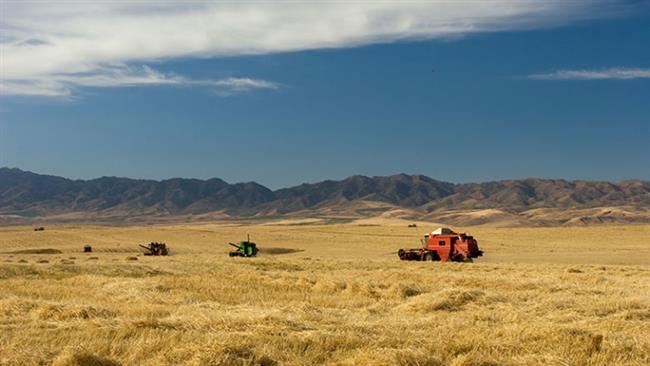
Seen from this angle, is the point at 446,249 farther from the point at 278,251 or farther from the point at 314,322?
the point at 314,322

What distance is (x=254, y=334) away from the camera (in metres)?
12.2

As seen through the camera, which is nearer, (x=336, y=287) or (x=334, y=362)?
(x=334, y=362)

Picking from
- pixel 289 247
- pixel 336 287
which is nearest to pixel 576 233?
pixel 289 247

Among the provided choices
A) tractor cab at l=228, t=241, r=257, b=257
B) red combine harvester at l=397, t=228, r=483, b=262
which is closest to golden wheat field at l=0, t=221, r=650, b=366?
red combine harvester at l=397, t=228, r=483, b=262

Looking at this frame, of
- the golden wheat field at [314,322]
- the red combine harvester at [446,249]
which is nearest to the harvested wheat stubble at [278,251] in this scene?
the red combine harvester at [446,249]

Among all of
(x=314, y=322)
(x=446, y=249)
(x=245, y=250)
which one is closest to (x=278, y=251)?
(x=245, y=250)

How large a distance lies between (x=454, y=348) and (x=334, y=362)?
2149 mm

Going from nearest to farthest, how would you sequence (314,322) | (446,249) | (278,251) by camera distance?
(314,322) → (446,249) → (278,251)

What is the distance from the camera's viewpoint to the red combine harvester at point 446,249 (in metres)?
49.9

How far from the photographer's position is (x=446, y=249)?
51.3 metres

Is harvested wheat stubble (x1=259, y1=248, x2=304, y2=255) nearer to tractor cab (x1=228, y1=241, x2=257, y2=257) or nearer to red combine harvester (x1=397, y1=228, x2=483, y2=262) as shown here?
tractor cab (x1=228, y1=241, x2=257, y2=257)

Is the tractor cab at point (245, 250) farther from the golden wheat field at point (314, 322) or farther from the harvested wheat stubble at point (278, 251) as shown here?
the golden wheat field at point (314, 322)

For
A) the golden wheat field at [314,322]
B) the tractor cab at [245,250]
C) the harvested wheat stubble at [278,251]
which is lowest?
the harvested wheat stubble at [278,251]

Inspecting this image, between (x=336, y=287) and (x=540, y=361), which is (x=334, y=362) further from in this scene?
(x=336, y=287)
